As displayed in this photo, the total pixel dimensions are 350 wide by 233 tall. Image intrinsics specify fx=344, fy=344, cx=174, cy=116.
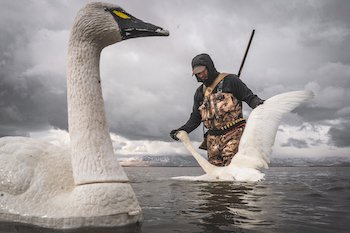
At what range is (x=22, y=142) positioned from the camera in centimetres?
397

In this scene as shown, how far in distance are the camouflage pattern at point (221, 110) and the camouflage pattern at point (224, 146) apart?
280 millimetres

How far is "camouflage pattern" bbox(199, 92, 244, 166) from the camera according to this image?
8.09 m

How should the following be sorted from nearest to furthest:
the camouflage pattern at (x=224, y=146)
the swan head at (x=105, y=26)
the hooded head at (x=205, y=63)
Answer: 1. the swan head at (x=105, y=26)
2. the camouflage pattern at (x=224, y=146)
3. the hooded head at (x=205, y=63)

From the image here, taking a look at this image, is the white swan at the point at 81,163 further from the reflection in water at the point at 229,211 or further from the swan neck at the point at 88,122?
the reflection in water at the point at 229,211

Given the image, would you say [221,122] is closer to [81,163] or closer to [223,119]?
[223,119]

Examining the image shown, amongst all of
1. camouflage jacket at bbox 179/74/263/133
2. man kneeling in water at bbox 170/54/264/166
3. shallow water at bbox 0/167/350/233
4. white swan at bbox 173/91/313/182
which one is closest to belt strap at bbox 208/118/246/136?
man kneeling in water at bbox 170/54/264/166

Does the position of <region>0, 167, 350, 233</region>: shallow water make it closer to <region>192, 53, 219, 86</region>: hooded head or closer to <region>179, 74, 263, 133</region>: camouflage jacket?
<region>179, 74, 263, 133</region>: camouflage jacket

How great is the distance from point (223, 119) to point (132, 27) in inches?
186

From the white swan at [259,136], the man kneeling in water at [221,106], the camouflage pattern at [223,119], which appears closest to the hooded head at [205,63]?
the man kneeling in water at [221,106]

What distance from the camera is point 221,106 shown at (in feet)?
26.7

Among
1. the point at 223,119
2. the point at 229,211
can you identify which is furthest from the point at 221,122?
the point at 229,211

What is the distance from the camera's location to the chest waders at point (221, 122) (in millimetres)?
8094

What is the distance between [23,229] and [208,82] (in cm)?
617

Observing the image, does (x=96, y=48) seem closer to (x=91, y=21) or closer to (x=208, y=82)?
(x=91, y=21)
